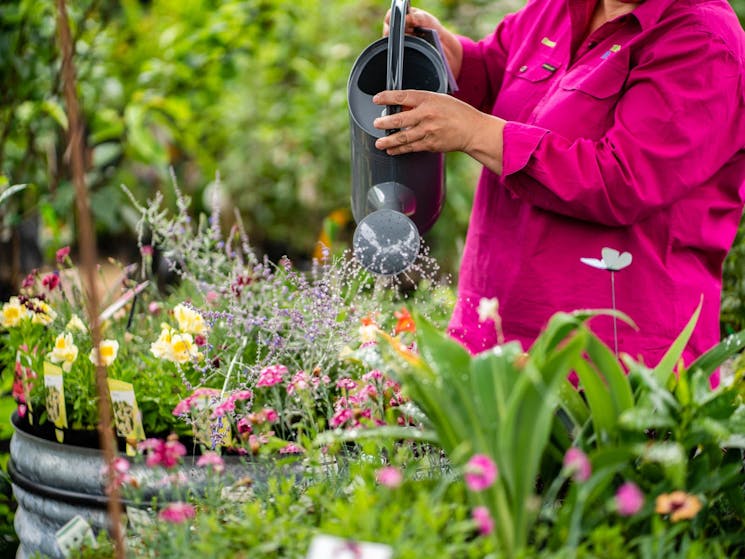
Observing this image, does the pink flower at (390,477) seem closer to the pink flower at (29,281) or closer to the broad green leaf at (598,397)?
the broad green leaf at (598,397)

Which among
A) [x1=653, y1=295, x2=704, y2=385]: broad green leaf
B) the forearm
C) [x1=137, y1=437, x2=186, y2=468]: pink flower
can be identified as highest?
the forearm

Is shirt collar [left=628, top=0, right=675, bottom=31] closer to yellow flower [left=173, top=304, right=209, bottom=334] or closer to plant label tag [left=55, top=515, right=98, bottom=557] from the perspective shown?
yellow flower [left=173, top=304, right=209, bottom=334]

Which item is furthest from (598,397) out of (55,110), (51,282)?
(55,110)

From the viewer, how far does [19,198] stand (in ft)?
9.62

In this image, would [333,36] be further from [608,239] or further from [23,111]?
[608,239]

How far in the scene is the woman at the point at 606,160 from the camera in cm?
135

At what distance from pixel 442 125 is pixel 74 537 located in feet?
2.61

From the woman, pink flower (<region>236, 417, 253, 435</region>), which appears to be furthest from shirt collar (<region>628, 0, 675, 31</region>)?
pink flower (<region>236, 417, 253, 435</region>)

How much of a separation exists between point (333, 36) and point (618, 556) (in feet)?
12.8

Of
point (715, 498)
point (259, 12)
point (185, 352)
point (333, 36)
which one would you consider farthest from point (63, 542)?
point (333, 36)

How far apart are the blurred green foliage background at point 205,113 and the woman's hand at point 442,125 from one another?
0.97m

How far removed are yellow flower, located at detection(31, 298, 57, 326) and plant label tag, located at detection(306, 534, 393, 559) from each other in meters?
0.93

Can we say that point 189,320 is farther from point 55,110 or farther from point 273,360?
point 55,110

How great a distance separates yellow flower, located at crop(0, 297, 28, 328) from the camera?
1662 millimetres
